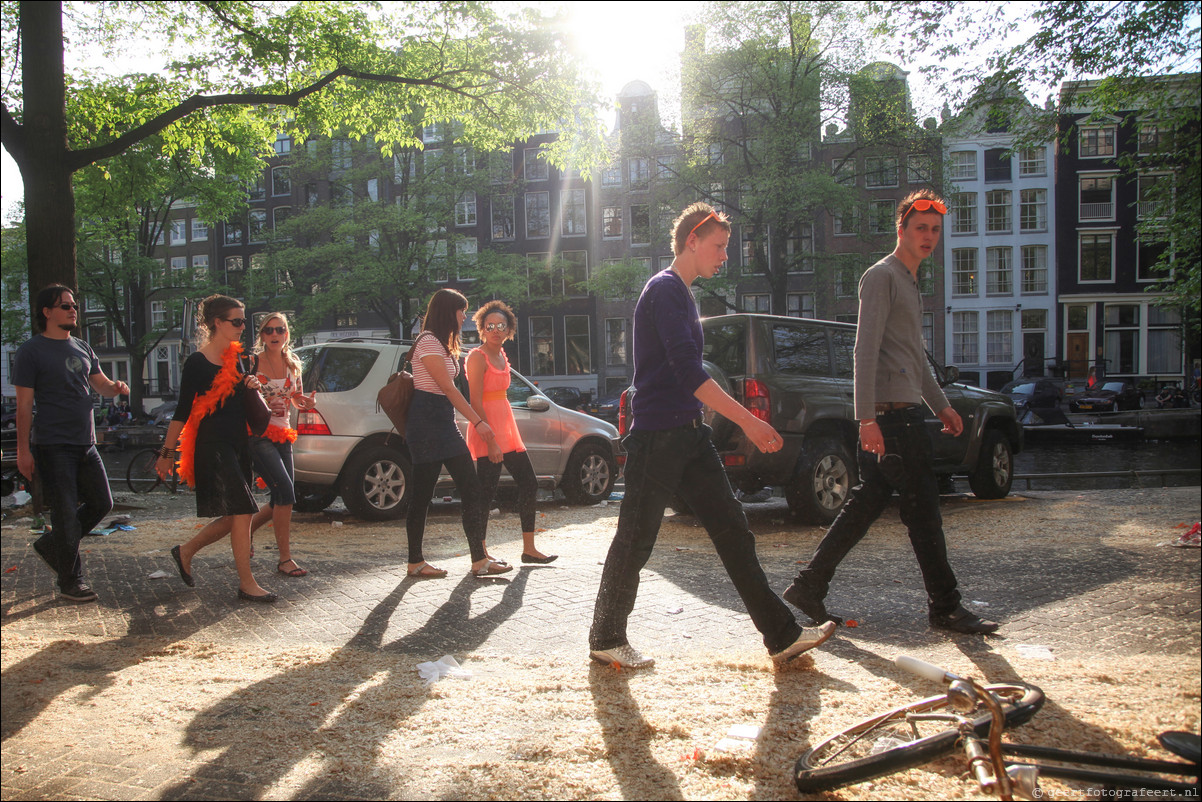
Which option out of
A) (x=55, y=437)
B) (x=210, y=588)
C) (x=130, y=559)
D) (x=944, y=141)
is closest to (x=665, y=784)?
(x=210, y=588)

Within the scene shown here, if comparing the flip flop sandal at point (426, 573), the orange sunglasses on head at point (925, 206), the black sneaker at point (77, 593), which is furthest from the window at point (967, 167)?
the black sneaker at point (77, 593)

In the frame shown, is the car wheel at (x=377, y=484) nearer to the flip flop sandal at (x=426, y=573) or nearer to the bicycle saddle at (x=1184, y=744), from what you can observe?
the flip flop sandal at (x=426, y=573)

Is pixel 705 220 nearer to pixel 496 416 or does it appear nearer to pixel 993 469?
pixel 496 416

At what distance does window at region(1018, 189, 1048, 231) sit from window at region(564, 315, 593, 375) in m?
22.0

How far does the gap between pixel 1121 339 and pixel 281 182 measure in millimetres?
43457

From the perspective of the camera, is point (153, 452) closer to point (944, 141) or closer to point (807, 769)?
point (807, 769)

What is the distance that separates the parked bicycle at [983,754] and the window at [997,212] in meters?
44.0

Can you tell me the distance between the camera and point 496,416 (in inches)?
227

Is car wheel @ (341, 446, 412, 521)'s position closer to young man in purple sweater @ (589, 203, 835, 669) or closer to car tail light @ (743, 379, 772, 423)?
car tail light @ (743, 379, 772, 423)

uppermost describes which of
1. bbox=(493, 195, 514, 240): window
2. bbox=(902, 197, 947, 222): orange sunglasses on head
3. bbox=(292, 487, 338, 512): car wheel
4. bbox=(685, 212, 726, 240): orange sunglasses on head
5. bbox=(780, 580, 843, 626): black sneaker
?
bbox=(493, 195, 514, 240): window

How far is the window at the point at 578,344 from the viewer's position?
4150cm

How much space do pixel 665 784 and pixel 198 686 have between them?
2025 millimetres

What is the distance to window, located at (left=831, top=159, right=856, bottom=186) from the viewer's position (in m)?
25.4

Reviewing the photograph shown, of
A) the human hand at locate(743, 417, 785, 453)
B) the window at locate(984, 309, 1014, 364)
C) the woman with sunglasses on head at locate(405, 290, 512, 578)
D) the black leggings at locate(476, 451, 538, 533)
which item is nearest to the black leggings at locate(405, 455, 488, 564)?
the woman with sunglasses on head at locate(405, 290, 512, 578)
